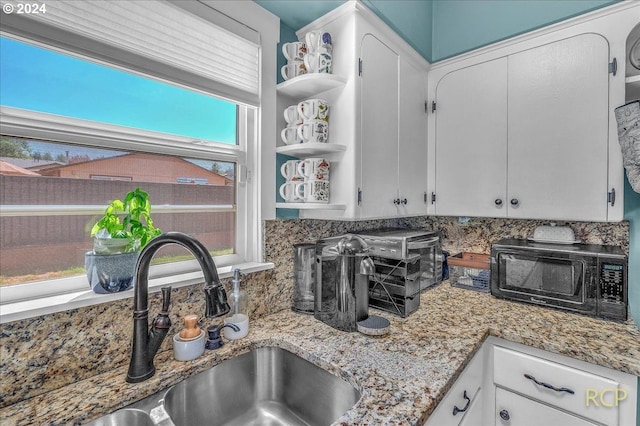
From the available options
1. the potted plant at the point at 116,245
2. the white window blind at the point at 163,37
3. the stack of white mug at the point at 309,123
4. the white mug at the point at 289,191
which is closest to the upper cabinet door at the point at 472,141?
the stack of white mug at the point at 309,123

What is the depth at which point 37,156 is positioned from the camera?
905 millimetres

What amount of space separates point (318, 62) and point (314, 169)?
464mm

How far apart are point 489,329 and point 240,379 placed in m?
1.01

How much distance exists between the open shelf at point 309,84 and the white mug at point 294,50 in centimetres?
13

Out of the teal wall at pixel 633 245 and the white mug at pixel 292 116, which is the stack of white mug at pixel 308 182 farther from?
the teal wall at pixel 633 245

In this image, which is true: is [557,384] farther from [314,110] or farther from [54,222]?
[54,222]

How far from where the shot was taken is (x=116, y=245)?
3.08 ft

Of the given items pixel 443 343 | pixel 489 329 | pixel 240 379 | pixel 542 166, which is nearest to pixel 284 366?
pixel 240 379

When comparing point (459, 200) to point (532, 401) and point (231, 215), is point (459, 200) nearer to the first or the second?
point (532, 401)

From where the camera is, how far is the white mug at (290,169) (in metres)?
1.39

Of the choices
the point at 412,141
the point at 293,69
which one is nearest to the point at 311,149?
the point at 293,69

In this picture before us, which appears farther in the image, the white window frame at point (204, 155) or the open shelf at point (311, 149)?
the open shelf at point (311, 149)

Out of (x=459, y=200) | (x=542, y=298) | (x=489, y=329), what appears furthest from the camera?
(x=459, y=200)

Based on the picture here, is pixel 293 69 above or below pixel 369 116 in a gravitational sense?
above
